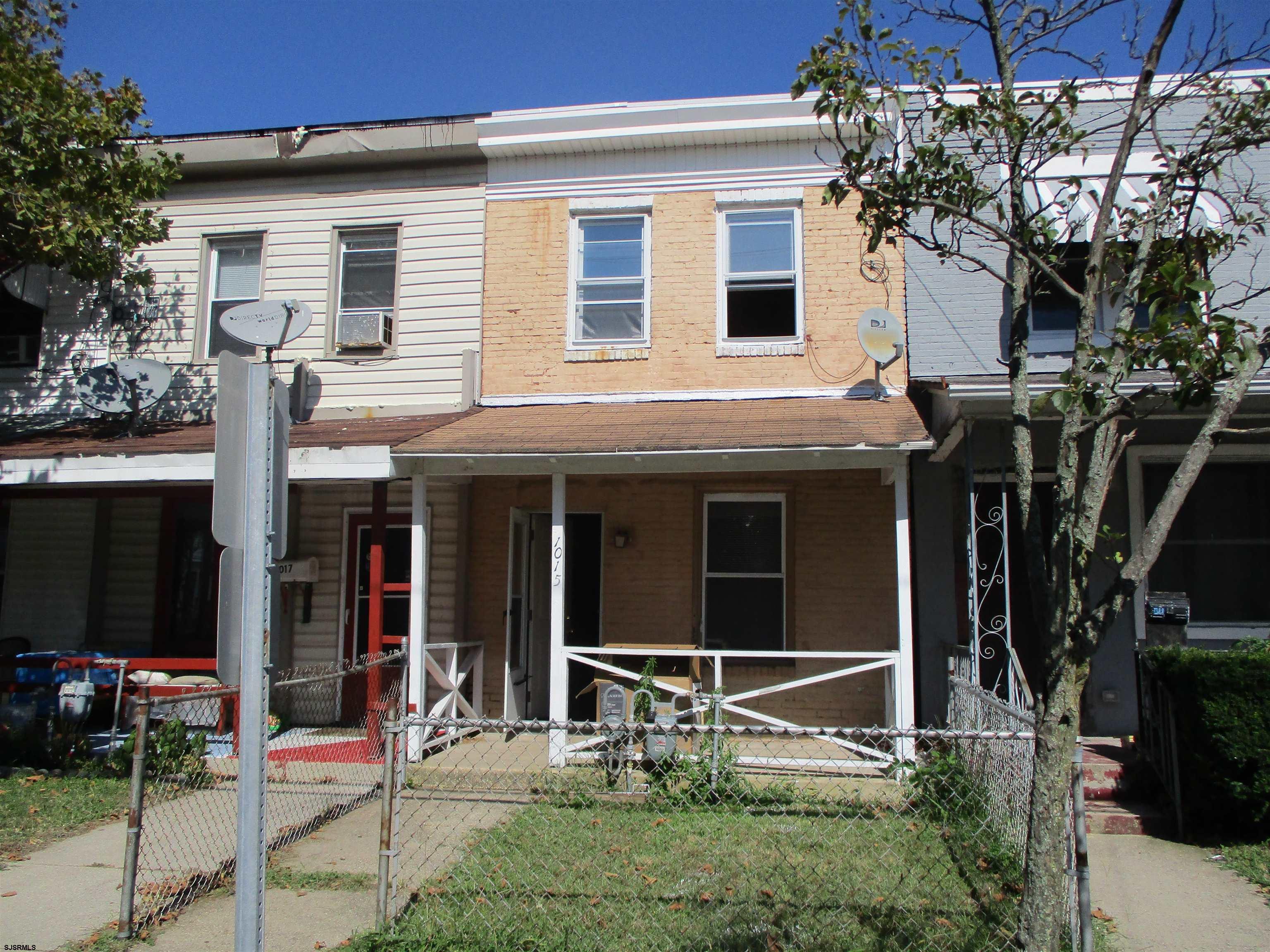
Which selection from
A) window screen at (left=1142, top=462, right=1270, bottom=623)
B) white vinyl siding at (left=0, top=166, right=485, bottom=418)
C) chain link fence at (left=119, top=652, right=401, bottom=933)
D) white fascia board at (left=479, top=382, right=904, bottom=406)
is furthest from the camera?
white vinyl siding at (left=0, top=166, right=485, bottom=418)

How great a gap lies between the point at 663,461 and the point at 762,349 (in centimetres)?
222

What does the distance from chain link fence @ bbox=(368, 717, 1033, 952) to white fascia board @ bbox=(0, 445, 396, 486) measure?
2452mm

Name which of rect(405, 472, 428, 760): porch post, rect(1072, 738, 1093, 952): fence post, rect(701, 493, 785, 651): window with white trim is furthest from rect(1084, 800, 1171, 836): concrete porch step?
rect(405, 472, 428, 760): porch post

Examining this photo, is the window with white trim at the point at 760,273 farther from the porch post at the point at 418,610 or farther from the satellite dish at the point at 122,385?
Result: the satellite dish at the point at 122,385

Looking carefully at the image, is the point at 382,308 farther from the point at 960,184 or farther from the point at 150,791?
the point at 960,184

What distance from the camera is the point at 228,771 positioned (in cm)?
776

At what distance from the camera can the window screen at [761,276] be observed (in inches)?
383

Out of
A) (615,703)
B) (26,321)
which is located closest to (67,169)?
(26,321)

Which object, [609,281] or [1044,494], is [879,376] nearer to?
[1044,494]

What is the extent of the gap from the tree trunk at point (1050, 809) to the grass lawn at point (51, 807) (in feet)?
19.5

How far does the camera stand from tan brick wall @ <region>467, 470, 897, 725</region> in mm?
9172

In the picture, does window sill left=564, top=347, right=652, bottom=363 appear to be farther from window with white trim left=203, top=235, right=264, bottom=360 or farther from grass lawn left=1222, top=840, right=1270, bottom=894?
grass lawn left=1222, top=840, right=1270, bottom=894

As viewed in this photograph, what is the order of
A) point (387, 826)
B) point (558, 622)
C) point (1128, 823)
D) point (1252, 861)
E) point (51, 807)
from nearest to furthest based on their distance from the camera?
point (387, 826) < point (1252, 861) < point (1128, 823) < point (51, 807) < point (558, 622)

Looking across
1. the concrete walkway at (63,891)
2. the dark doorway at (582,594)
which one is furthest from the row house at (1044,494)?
the concrete walkway at (63,891)
